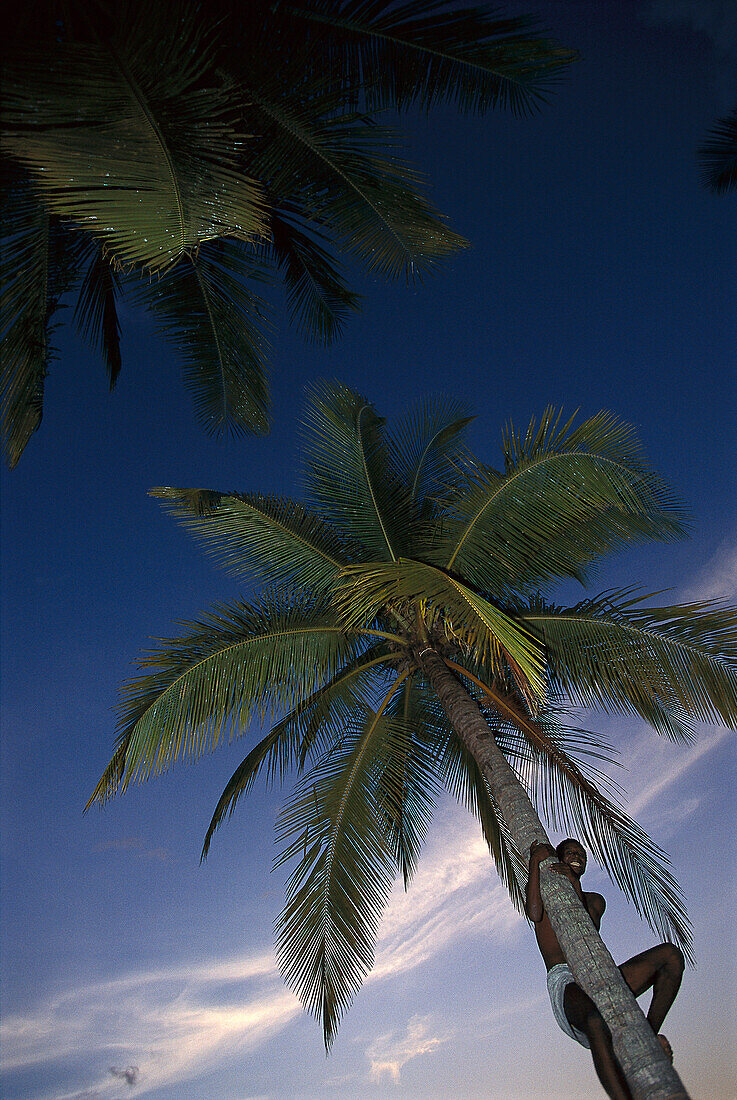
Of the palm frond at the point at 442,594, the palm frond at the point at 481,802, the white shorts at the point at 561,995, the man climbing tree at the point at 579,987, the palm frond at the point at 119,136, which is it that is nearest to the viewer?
the man climbing tree at the point at 579,987

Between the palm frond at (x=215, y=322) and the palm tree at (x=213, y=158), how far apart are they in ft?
0.05

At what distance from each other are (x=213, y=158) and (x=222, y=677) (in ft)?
14.1

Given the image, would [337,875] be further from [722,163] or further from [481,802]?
[722,163]

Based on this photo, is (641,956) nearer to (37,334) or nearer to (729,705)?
(729,705)

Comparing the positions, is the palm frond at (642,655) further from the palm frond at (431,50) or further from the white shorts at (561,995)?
the palm frond at (431,50)

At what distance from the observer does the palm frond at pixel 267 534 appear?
24.2 feet

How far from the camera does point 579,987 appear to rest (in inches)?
169

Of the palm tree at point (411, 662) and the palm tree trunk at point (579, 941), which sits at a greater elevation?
the palm tree at point (411, 662)

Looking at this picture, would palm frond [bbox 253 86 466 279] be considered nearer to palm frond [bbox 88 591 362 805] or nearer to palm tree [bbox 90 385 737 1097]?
palm tree [bbox 90 385 737 1097]

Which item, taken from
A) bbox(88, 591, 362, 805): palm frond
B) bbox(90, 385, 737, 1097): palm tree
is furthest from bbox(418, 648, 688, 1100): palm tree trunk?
bbox(88, 591, 362, 805): palm frond

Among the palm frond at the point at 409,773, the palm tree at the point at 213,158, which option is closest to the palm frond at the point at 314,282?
the palm tree at the point at 213,158

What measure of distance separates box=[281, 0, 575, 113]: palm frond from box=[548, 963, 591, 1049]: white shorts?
6061 millimetres

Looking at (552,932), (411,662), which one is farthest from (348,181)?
(552,932)

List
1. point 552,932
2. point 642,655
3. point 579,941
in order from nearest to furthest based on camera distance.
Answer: point 579,941 < point 552,932 < point 642,655
